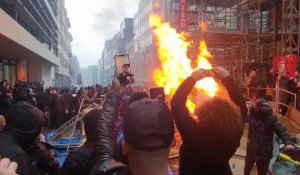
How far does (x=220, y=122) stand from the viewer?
7.97 ft

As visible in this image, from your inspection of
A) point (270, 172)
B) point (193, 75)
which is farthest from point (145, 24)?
point (193, 75)

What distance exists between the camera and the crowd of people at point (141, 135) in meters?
1.72

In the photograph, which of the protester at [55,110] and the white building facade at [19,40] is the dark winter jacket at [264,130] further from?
the white building facade at [19,40]

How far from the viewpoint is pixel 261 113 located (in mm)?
5734

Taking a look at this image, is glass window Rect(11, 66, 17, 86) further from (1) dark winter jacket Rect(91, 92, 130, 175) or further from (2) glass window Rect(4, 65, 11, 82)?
(1) dark winter jacket Rect(91, 92, 130, 175)

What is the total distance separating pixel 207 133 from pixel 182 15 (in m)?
16.4

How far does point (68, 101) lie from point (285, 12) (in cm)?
1156

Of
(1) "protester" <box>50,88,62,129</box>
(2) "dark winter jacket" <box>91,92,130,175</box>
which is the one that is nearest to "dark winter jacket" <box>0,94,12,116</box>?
(1) "protester" <box>50,88,62,129</box>

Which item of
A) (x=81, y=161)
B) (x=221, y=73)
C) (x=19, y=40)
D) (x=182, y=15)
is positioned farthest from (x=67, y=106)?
(x=221, y=73)

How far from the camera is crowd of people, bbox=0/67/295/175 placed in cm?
172

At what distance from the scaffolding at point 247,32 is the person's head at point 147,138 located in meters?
16.5

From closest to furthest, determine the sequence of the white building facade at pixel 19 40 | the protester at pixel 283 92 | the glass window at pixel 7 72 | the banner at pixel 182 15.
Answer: the protester at pixel 283 92
the white building facade at pixel 19 40
the banner at pixel 182 15
the glass window at pixel 7 72

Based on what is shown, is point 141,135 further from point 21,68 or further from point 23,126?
point 21,68

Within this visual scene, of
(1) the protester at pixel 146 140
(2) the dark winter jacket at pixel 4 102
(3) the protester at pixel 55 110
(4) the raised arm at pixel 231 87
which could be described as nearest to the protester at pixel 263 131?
(4) the raised arm at pixel 231 87
